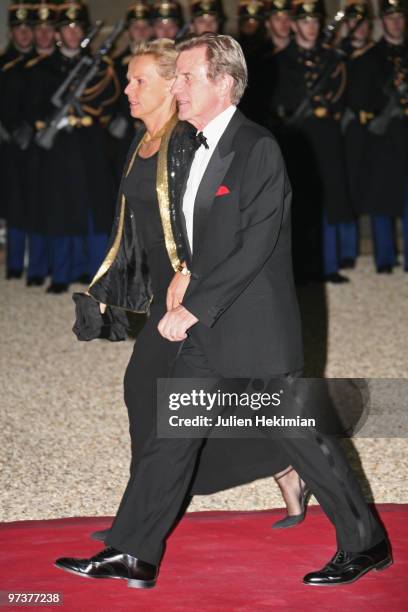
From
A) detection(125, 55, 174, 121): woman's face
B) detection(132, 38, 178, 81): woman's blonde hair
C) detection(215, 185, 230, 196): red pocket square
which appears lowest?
detection(215, 185, 230, 196): red pocket square

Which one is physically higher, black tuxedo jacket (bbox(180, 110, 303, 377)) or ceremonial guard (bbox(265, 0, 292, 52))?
black tuxedo jacket (bbox(180, 110, 303, 377))

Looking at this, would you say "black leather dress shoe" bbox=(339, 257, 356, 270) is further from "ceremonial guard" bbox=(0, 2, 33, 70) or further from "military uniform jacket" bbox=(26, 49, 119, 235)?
"ceremonial guard" bbox=(0, 2, 33, 70)

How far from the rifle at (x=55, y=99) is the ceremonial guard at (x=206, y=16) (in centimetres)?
65

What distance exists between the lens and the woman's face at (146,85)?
11.1ft

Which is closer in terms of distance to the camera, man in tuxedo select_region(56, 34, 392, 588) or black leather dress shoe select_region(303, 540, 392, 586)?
man in tuxedo select_region(56, 34, 392, 588)

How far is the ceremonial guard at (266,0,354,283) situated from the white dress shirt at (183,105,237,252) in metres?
5.45

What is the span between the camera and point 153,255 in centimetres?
347

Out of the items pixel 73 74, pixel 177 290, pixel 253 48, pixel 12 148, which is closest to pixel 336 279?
pixel 253 48

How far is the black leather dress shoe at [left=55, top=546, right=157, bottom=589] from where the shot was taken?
3154mm

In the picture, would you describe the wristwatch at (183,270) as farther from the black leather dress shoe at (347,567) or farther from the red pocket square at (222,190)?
the black leather dress shoe at (347,567)

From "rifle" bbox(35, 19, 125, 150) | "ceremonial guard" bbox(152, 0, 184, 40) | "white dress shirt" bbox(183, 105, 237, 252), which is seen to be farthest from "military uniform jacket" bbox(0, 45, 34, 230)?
"white dress shirt" bbox(183, 105, 237, 252)

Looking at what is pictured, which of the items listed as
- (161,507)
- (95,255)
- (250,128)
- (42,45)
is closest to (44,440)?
(161,507)

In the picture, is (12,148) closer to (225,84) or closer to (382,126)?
(382,126)

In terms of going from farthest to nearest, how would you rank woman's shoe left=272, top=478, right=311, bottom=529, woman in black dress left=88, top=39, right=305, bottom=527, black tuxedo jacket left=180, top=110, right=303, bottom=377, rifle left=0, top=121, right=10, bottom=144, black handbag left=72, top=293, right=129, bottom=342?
rifle left=0, top=121, right=10, bottom=144, woman's shoe left=272, top=478, right=311, bottom=529, black handbag left=72, top=293, right=129, bottom=342, woman in black dress left=88, top=39, right=305, bottom=527, black tuxedo jacket left=180, top=110, right=303, bottom=377
